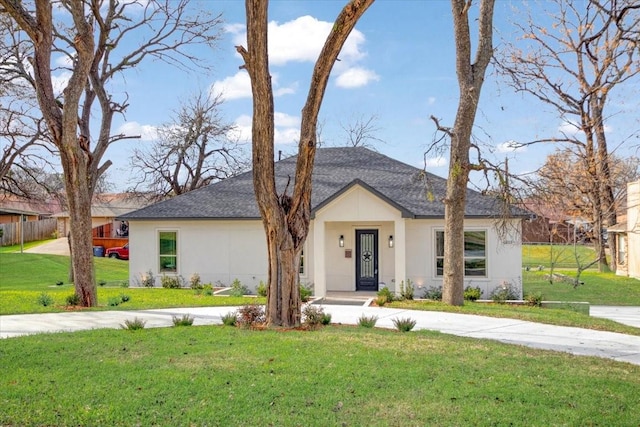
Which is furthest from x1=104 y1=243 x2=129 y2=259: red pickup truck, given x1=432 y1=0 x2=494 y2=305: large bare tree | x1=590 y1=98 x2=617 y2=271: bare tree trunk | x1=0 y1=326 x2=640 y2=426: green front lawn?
x1=0 y1=326 x2=640 y2=426: green front lawn

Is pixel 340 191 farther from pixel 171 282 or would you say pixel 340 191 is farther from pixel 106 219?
pixel 106 219

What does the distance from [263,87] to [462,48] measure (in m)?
7.27

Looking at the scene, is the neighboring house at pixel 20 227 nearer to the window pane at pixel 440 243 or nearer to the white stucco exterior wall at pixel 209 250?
the white stucco exterior wall at pixel 209 250

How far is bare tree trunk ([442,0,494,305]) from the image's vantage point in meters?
14.6

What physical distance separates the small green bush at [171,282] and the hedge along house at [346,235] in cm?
24

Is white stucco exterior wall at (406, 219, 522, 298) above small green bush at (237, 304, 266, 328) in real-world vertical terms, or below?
above

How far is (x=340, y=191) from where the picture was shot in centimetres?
1664

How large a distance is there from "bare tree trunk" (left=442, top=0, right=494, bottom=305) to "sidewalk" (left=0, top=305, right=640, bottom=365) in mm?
1988

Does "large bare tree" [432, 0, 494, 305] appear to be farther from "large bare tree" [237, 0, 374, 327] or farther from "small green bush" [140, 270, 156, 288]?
"small green bush" [140, 270, 156, 288]

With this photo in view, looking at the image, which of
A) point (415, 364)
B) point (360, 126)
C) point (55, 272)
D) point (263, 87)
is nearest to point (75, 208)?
point (263, 87)

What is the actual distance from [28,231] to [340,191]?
40.1 metres

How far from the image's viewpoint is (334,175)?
2119 cm

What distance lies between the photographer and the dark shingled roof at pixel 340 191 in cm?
1731

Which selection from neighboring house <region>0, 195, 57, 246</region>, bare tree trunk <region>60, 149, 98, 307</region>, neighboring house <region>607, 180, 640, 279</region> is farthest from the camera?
neighboring house <region>0, 195, 57, 246</region>
